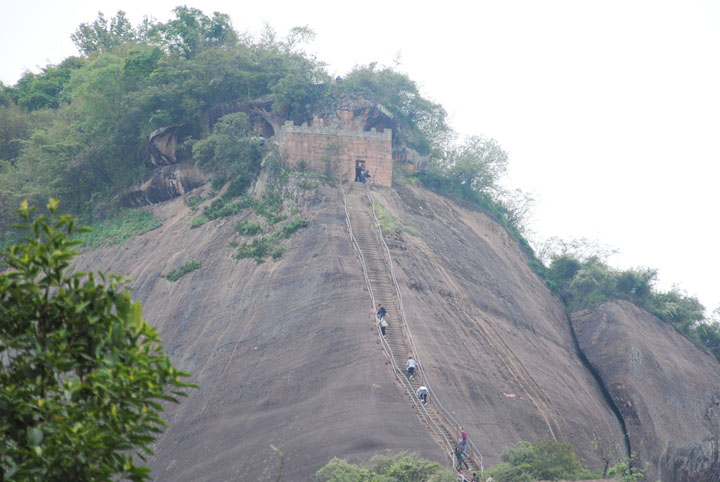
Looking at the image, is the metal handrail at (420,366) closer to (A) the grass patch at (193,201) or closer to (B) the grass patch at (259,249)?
(B) the grass patch at (259,249)

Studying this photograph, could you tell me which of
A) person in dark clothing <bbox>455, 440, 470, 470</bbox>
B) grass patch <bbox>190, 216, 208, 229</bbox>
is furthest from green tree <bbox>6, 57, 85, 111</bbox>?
person in dark clothing <bbox>455, 440, 470, 470</bbox>

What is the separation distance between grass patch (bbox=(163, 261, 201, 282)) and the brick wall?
26.0ft

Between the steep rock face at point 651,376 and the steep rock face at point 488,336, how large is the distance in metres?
1.09

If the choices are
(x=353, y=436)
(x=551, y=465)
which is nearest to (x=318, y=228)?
(x=353, y=436)

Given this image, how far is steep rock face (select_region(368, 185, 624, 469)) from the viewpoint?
2803cm

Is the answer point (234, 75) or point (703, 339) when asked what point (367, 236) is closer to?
point (234, 75)

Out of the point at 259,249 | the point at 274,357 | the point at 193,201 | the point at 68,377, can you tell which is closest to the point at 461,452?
the point at 274,357

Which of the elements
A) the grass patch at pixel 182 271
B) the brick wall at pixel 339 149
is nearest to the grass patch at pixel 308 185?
the brick wall at pixel 339 149

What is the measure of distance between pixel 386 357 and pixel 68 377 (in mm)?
18863

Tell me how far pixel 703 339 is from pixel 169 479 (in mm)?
34831

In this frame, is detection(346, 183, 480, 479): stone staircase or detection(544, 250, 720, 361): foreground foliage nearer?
detection(346, 183, 480, 479): stone staircase

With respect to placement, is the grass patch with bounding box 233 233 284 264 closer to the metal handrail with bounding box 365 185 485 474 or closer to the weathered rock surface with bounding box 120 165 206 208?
the metal handrail with bounding box 365 185 485 474

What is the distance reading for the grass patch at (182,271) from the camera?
37125mm

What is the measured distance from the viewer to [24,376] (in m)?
9.24
